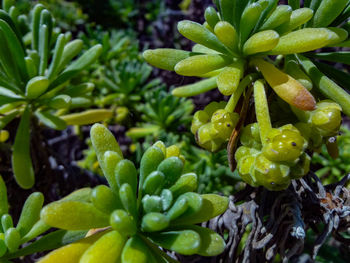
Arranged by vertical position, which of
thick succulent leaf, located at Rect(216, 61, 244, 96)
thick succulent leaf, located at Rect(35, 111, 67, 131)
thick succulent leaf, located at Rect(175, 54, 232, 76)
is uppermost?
thick succulent leaf, located at Rect(175, 54, 232, 76)

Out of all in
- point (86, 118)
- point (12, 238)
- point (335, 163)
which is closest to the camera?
point (12, 238)

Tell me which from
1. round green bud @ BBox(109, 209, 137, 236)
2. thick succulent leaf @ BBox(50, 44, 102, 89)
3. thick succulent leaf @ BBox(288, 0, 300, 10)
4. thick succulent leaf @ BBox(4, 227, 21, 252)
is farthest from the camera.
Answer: thick succulent leaf @ BBox(50, 44, 102, 89)

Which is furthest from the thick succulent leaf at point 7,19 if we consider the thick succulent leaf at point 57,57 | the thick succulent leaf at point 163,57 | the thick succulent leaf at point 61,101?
the thick succulent leaf at point 163,57

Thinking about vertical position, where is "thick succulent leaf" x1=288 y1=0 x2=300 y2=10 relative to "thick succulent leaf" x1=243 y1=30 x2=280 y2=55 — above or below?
above

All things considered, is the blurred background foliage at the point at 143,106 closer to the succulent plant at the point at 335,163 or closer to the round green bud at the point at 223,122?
the succulent plant at the point at 335,163

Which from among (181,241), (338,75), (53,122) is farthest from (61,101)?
(338,75)

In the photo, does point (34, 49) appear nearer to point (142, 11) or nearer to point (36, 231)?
point (36, 231)

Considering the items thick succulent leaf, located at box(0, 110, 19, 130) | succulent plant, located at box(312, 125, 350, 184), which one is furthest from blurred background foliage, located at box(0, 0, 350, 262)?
thick succulent leaf, located at box(0, 110, 19, 130)

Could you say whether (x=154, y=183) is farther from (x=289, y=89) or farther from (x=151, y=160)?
(x=289, y=89)

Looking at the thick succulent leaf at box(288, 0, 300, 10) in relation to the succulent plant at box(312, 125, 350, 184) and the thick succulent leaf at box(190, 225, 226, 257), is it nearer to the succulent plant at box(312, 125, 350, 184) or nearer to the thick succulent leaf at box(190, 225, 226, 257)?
the thick succulent leaf at box(190, 225, 226, 257)
